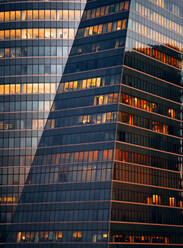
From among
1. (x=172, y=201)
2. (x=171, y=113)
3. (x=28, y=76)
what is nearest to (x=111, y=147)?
(x=172, y=201)

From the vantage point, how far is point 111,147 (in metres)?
176

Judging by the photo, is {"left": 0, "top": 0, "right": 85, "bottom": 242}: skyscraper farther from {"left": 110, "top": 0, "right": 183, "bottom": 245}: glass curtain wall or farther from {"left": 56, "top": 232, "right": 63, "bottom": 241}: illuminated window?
{"left": 110, "top": 0, "right": 183, "bottom": 245}: glass curtain wall

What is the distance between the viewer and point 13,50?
651ft

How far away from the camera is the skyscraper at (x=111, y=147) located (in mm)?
173750

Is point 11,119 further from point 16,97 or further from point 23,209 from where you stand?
point 23,209

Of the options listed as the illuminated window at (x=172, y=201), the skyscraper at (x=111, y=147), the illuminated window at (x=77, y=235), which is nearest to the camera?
the illuminated window at (x=77, y=235)

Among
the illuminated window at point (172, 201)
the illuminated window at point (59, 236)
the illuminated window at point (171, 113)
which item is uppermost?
the illuminated window at point (171, 113)

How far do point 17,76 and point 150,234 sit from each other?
195 feet

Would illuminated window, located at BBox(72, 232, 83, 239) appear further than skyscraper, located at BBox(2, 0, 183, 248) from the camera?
No

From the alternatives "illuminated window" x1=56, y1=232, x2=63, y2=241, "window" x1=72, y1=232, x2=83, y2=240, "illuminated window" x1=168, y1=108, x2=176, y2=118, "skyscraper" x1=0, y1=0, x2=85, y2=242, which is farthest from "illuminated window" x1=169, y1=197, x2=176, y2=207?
"skyscraper" x1=0, y1=0, x2=85, y2=242

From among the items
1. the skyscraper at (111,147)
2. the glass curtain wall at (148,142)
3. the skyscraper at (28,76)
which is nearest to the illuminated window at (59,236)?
the skyscraper at (111,147)

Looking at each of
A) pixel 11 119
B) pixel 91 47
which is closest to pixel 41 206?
pixel 11 119

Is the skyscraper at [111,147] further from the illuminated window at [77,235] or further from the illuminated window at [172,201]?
the illuminated window at [172,201]

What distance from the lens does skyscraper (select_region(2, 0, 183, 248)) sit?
173750 mm
